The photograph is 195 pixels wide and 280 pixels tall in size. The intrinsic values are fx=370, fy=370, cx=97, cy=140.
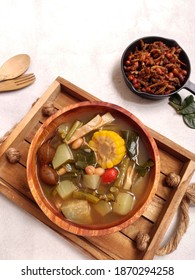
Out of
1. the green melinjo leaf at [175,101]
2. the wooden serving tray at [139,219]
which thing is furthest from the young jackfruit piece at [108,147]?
the green melinjo leaf at [175,101]

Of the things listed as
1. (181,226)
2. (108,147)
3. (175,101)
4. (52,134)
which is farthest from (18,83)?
(181,226)

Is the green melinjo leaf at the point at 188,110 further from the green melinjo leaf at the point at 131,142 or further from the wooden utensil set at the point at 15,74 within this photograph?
the wooden utensil set at the point at 15,74

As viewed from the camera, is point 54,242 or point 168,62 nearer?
point 54,242

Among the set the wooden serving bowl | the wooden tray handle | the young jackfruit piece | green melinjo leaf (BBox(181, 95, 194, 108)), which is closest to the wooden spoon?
the wooden serving bowl

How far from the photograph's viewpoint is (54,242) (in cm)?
179

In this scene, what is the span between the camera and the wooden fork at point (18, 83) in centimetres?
202

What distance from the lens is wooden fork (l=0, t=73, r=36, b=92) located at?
2.02 metres

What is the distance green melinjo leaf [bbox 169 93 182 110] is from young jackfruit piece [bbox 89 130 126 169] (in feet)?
1.53

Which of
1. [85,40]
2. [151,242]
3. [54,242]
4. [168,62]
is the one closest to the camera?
[151,242]

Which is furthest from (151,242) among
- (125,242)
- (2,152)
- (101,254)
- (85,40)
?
(85,40)

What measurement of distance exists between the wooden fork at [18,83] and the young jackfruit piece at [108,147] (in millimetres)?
574

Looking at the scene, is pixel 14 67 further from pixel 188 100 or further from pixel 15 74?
pixel 188 100
